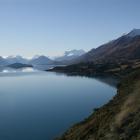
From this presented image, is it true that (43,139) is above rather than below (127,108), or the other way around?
below

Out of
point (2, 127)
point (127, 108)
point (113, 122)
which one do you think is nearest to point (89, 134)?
point (113, 122)

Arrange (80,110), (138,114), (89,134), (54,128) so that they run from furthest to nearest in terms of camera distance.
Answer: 1. (80,110)
2. (54,128)
3. (89,134)
4. (138,114)

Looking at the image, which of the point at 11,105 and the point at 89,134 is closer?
the point at 89,134

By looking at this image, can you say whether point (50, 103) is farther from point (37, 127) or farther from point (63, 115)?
point (37, 127)

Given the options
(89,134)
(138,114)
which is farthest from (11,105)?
(138,114)

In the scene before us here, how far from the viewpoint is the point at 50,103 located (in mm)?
91312

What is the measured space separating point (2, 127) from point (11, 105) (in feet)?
96.6

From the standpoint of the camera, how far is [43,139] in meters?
51.7

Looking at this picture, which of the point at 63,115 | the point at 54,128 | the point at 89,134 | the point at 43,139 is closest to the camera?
the point at 89,134

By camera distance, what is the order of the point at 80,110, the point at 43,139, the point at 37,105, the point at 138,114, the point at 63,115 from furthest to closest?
1. the point at 37,105
2. the point at 80,110
3. the point at 63,115
4. the point at 43,139
5. the point at 138,114

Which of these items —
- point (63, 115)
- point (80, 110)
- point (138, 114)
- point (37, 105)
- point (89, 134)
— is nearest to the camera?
point (138, 114)

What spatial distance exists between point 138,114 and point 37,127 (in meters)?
27.4

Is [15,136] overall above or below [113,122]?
below

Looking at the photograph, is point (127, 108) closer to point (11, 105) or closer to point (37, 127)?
point (37, 127)
